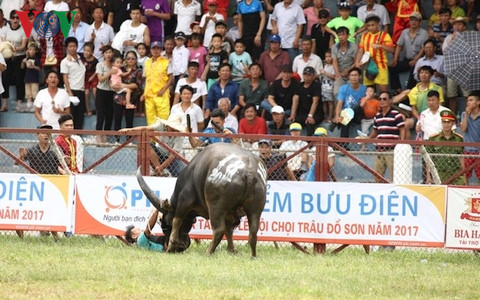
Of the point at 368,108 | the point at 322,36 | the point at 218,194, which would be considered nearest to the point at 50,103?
the point at 322,36

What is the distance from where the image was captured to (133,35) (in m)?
25.7

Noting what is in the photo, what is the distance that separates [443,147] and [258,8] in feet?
28.1

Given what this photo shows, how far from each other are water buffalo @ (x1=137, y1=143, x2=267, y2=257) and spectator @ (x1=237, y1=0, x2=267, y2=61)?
377 inches

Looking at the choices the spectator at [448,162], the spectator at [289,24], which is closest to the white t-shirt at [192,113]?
the spectator at [289,24]

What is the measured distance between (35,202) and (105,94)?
7.80m

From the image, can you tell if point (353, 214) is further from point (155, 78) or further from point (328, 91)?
point (155, 78)

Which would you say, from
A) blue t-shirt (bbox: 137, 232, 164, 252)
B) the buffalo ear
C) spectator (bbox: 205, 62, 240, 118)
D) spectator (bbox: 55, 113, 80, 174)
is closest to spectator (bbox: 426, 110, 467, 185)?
the buffalo ear

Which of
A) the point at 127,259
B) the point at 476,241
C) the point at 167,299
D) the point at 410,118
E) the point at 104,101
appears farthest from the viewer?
the point at 104,101

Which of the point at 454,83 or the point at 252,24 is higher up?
the point at 252,24

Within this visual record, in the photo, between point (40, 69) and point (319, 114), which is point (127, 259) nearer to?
point (319, 114)

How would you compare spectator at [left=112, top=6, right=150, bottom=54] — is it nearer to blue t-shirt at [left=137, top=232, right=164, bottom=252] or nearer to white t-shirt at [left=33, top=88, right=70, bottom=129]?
white t-shirt at [left=33, top=88, right=70, bottom=129]

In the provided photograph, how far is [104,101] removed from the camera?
24828 millimetres

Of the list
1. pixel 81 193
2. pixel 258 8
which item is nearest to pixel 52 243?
pixel 81 193

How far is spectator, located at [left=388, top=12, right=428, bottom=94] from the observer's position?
23.8 metres
